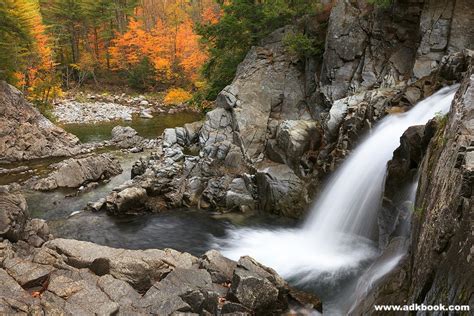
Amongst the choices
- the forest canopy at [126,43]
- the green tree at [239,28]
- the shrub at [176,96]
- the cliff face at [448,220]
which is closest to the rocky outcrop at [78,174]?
the green tree at [239,28]

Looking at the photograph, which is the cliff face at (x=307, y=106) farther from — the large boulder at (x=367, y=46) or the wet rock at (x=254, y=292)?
the wet rock at (x=254, y=292)

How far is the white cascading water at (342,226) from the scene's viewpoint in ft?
36.6

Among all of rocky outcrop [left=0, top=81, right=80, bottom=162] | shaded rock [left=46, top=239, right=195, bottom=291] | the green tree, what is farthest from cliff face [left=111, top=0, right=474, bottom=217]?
rocky outcrop [left=0, top=81, right=80, bottom=162]

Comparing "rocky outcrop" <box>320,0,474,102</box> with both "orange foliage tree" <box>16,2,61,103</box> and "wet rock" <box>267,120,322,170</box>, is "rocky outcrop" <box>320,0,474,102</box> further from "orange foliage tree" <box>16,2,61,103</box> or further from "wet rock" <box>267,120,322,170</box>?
"orange foliage tree" <box>16,2,61,103</box>

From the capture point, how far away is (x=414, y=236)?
7.04m

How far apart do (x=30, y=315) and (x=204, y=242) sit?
6728 millimetres

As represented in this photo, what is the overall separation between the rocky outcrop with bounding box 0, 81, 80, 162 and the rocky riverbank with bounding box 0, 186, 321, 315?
13996 mm

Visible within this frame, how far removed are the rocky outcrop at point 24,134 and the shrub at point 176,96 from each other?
19669mm

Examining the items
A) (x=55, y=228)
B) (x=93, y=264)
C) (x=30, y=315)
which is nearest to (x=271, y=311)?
(x=93, y=264)

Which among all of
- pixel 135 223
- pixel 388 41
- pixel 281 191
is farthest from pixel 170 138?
pixel 388 41

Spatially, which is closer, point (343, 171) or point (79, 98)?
point (343, 171)

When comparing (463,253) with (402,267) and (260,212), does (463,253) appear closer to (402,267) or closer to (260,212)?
(402,267)

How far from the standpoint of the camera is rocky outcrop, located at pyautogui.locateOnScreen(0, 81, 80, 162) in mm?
22281

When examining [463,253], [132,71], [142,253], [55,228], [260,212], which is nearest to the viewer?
[463,253]
